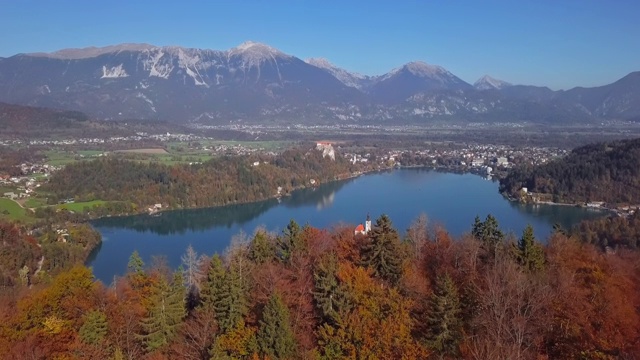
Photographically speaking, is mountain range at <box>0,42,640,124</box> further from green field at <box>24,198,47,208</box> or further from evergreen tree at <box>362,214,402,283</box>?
evergreen tree at <box>362,214,402,283</box>

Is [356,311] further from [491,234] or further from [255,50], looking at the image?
[255,50]

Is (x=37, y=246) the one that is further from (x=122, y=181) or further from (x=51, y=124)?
(x=51, y=124)

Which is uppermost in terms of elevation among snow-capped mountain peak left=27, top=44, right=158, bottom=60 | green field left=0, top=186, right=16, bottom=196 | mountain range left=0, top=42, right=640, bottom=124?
snow-capped mountain peak left=27, top=44, right=158, bottom=60

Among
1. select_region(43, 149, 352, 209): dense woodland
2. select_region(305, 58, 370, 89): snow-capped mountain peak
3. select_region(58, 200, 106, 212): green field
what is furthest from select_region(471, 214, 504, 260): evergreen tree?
select_region(305, 58, 370, 89): snow-capped mountain peak

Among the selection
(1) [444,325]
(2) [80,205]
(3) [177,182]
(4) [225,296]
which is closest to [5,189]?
(2) [80,205]

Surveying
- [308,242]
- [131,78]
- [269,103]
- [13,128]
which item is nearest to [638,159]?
[308,242]
